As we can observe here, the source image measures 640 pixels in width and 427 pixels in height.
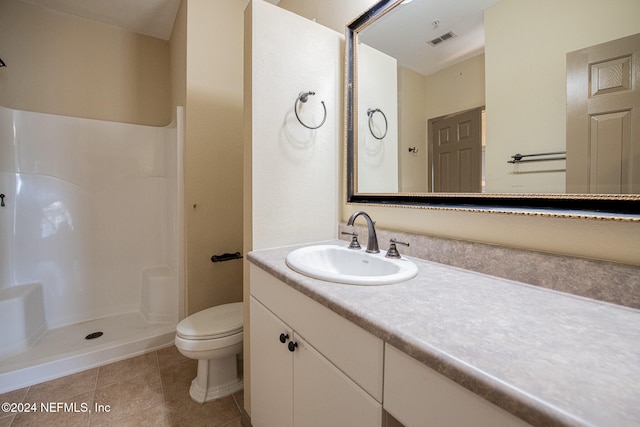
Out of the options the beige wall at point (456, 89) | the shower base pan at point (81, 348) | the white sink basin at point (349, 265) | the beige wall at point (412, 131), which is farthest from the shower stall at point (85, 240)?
the beige wall at point (456, 89)

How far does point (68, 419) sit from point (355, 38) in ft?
7.90

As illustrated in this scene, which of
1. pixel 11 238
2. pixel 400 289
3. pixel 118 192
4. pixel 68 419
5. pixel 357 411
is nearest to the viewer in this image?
pixel 357 411

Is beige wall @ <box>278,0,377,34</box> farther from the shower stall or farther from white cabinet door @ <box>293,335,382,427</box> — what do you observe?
white cabinet door @ <box>293,335,382,427</box>

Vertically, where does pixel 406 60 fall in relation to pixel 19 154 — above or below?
above

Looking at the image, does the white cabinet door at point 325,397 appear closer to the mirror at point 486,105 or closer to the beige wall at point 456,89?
the mirror at point 486,105

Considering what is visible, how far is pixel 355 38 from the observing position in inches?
53.8

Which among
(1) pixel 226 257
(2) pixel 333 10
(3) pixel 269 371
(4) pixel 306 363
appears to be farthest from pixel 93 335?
(2) pixel 333 10

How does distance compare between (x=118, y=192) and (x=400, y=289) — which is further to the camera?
(x=118, y=192)

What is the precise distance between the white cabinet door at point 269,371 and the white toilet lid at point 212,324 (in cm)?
34

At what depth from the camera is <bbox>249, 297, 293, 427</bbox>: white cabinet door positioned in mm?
922

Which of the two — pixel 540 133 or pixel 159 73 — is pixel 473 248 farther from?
pixel 159 73

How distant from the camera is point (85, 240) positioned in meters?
2.28

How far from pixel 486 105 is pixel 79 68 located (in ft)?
10.0

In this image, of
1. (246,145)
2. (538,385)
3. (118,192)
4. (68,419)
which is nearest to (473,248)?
(538,385)
